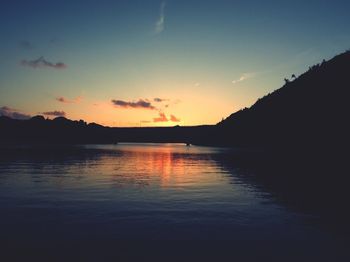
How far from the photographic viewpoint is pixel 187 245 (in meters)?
14.6

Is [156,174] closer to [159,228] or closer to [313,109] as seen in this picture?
[159,228]

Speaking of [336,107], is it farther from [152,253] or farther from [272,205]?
[152,253]

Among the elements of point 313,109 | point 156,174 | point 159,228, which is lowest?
point 159,228

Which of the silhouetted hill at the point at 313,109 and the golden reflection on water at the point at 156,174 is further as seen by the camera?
the silhouetted hill at the point at 313,109

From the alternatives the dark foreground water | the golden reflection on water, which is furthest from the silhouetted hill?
the dark foreground water

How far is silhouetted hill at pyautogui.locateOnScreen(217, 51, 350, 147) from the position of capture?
10900cm

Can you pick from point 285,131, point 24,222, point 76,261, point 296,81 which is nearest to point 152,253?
point 76,261

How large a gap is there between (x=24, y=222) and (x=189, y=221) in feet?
31.0

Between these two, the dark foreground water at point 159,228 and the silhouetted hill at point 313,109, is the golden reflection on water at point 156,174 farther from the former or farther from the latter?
the silhouetted hill at point 313,109

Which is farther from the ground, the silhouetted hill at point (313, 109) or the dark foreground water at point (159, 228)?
the silhouetted hill at point (313, 109)

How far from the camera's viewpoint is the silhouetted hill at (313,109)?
358 ft

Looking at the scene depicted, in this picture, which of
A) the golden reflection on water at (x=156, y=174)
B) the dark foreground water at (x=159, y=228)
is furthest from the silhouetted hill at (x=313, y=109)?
the dark foreground water at (x=159, y=228)

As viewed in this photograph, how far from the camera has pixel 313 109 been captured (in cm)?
13212

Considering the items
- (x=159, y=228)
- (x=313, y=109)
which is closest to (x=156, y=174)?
(x=159, y=228)
